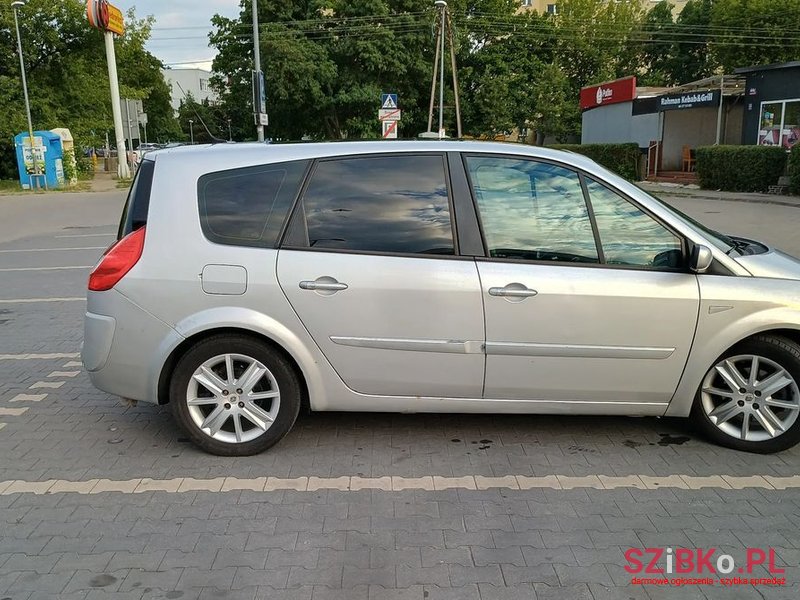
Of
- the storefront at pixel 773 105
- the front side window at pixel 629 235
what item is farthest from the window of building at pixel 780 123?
the front side window at pixel 629 235

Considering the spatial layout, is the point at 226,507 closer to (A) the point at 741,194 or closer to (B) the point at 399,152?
(B) the point at 399,152

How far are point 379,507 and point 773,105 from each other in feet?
83.6

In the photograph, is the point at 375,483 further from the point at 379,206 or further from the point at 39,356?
the point at 39,356

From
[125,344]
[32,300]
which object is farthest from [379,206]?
[32,300]

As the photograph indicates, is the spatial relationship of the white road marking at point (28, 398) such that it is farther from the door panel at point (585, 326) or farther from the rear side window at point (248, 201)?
the door panel at point (585, 326)

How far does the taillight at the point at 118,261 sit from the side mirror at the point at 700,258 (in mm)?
3029

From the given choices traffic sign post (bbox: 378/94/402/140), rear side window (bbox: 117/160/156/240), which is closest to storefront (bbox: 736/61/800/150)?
traffic sign post (bbox: 378/94/402/140)

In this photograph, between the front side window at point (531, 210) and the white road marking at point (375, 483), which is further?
the front side window at point (531, 210)

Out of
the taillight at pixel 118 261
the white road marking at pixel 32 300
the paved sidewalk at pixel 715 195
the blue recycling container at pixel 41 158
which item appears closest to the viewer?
the taillight at pixel 118 261

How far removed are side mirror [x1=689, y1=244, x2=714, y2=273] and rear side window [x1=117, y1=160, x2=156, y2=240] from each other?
3.03 m

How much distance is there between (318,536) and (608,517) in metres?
1.38

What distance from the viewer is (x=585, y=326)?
12.5 feet

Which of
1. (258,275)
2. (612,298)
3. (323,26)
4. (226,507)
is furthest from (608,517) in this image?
(323,26)

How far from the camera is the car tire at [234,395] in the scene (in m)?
3.86
